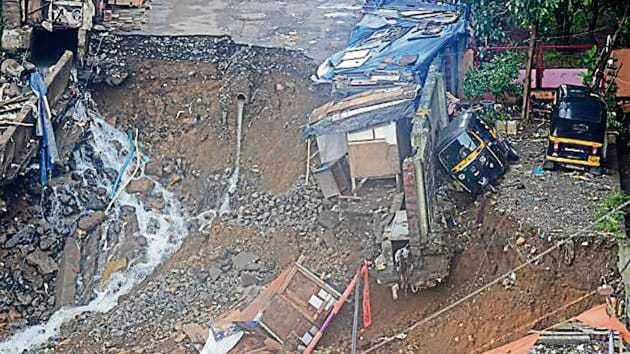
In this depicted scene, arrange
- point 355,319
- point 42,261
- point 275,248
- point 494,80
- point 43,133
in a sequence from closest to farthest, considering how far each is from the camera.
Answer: point 355,319 < point 275,248 < point 42,261 < point 43,133 < point 494,80

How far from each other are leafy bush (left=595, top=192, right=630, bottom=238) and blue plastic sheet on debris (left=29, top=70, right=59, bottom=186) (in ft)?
31.6

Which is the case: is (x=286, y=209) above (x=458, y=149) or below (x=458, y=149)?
below

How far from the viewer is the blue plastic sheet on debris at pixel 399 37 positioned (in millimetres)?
20172

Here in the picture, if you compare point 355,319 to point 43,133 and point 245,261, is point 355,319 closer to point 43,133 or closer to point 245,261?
point 245,261

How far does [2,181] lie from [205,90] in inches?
181

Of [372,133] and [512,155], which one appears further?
[512,155]

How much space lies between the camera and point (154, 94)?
2184 cm

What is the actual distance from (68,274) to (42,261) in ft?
1.73

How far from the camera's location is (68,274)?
775 inches

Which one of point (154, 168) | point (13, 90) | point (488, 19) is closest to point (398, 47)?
point (488, 19)

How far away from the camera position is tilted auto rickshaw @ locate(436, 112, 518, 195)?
1855cm

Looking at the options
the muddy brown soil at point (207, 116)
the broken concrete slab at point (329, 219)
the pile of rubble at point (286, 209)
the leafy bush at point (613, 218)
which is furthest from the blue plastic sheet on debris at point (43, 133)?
the leafy bush at point (613, 218)

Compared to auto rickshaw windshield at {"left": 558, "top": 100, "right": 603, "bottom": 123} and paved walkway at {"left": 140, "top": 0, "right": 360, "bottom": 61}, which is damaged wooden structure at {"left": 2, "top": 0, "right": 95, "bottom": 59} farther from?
auto rickshaw windshield at {"left": 558, "top": 100, "right": 603, "bottom": 123}

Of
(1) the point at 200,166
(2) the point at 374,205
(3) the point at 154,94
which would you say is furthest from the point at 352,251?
(3) the point at 154,94
